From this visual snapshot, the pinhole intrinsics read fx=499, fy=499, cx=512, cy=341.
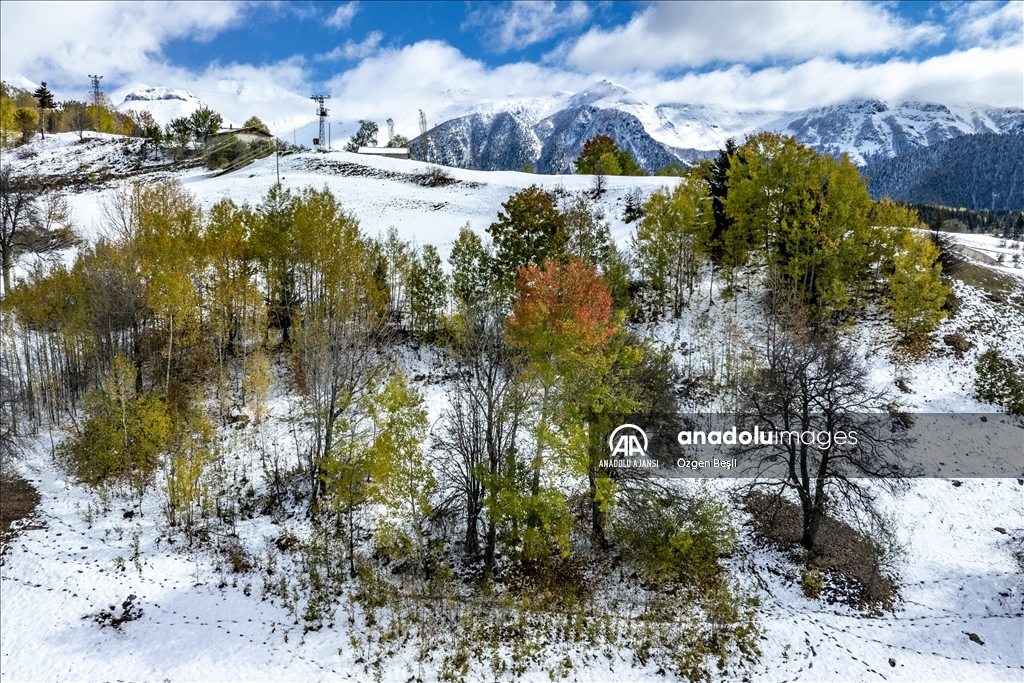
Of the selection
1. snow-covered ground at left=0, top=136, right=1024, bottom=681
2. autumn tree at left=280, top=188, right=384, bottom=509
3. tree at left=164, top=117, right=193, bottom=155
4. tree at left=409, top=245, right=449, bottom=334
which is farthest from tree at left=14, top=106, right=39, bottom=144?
tree at left=409, top=245, right=449, bottom=334

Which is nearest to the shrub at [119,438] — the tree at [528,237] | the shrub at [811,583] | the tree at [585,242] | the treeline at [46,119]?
the tree at [528,237]

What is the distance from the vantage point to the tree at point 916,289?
29016 millimetres

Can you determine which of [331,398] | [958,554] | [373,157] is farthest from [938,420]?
[373,157]

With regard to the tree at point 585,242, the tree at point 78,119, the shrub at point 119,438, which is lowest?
the shrub at point 119,438

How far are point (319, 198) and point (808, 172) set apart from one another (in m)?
30.7

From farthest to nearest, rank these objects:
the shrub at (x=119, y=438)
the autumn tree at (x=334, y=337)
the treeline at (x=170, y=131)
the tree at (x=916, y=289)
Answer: the treeline at (x=170, y=131), the tree at (x=916, y=289), the shrub at (x=119, y=438), the autumn tree at (x=334, y=337)

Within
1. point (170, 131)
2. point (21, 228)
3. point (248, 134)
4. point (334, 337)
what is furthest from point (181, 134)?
point (334, 337)

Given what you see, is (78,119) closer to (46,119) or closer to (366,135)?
(46,119)

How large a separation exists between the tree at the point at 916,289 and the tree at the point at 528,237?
20.2 meters

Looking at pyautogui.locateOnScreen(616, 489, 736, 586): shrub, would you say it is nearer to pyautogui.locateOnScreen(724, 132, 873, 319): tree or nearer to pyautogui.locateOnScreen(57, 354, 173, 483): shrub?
pyautogui.locateOnScreen(724, 132, 873, 319): tree

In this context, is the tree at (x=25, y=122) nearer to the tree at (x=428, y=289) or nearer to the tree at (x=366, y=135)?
the tree at (x=366, y=135)

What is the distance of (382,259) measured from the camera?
3222 centimetres
